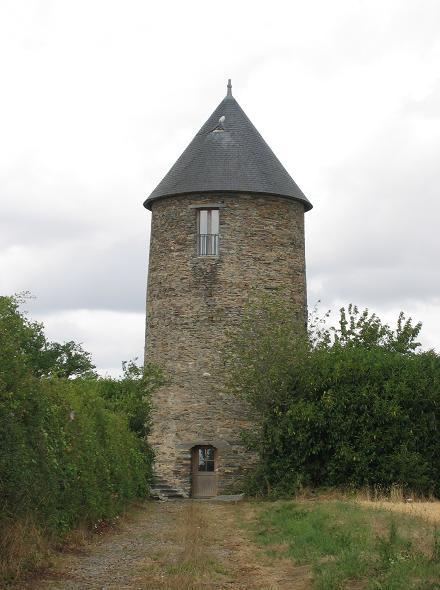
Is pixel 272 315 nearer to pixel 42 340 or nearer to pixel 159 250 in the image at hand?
pixel 159 250

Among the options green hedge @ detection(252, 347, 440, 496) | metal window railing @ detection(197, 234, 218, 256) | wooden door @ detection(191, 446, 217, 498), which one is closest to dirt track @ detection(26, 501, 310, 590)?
green hedge @ detection(252, 347, 440, 496)

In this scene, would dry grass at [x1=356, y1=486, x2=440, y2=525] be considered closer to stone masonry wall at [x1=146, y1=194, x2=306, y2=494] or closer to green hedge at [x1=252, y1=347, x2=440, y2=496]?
green hedge at [x1=252, y1=347, x2=440, y2=496]

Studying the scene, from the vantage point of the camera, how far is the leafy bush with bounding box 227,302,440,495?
2294 cm

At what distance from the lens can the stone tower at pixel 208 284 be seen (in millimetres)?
29812

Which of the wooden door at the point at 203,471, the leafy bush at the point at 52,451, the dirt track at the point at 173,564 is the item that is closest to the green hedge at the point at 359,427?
the leafy bush at the point at 52,451

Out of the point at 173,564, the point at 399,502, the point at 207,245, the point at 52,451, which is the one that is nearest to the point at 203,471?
the point at 207,245

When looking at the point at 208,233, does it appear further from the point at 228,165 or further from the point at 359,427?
the point at 359,427

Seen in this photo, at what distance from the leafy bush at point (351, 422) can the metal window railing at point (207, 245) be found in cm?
643

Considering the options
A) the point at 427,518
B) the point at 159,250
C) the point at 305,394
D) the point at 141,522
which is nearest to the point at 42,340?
the point at 159,250

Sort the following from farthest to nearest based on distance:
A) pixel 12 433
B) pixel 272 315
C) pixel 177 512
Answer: pixel 272 315 → pixel 177 512 → pixel 12 433

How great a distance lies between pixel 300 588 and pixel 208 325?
20.0m

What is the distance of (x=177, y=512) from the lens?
21.8 meters

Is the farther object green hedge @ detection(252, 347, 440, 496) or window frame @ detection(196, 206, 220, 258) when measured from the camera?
window frame @ detection(196, 206, 220, 258)

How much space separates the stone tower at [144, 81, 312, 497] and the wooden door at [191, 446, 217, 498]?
32mm
